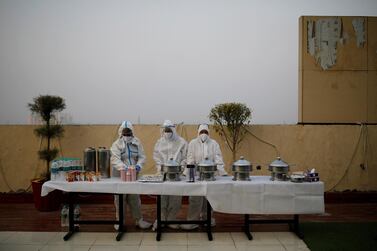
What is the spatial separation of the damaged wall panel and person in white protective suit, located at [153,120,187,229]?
289 centimetres

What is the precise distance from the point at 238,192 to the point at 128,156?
149 cm

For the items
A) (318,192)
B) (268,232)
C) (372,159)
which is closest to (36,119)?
(268,232)

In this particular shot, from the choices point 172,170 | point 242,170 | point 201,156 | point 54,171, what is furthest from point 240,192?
point 54,171

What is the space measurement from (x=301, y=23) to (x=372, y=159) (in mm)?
2816

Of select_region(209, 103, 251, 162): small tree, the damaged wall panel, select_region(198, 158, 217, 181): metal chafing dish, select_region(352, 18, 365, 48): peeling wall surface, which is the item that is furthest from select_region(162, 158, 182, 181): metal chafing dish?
select_region(352, 18, 365, 48): peeling wall surface

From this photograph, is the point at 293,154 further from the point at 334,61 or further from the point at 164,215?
the point at 164,215

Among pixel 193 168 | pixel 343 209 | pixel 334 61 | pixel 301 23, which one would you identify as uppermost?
pixel 301 23

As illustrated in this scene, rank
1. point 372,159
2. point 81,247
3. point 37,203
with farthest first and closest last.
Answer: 1. point 372,159
2. point 37,203
3. point 81,247

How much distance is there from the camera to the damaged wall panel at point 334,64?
670 cm

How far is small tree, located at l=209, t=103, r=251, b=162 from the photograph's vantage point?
20.4 feet

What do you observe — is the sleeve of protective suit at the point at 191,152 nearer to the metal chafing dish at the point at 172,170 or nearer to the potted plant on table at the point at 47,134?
the metal chafing dish at the point at 172,170

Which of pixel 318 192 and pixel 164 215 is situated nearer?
pixel 318 192

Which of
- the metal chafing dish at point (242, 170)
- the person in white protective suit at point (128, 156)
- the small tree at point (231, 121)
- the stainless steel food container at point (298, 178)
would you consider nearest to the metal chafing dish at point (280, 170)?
the stainless steel food container at point (298, 178)

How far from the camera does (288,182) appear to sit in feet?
13.4
